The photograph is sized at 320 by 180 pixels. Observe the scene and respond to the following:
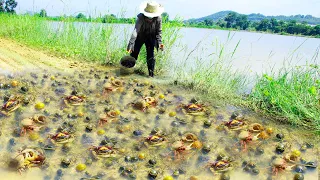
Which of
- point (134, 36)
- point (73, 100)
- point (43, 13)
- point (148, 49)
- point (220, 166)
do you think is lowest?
point (220, 166)

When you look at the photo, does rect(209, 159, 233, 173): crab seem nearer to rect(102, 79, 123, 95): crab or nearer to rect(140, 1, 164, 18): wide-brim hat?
rect(102, 79, 123, 95): crab

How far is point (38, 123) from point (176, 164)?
6.18 ft

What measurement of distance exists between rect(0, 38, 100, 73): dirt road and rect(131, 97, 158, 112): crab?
7.24ft

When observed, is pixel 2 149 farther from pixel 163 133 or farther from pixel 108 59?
pixel 108 59

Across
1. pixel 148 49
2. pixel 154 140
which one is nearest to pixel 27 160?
pixel 154 140

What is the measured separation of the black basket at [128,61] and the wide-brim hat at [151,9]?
931mm

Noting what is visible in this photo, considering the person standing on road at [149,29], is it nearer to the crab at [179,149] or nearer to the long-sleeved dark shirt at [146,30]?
the long-sleeved dark shirt at [146,30]

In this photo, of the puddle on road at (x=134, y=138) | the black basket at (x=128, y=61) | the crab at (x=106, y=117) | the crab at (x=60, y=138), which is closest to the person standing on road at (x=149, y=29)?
the black basket at (x=128, y=61)

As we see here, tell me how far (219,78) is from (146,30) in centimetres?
153

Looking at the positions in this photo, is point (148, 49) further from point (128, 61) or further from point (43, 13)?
point (43, 13)

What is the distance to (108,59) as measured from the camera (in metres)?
7.32

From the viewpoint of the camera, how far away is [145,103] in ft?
16.6

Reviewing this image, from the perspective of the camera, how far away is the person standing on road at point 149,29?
19.4 feet

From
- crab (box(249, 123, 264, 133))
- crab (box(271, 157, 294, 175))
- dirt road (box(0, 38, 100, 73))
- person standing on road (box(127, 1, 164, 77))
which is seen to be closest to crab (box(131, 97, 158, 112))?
person standing on road (box(127, 1, 164, 77))
